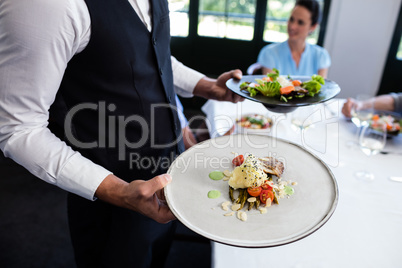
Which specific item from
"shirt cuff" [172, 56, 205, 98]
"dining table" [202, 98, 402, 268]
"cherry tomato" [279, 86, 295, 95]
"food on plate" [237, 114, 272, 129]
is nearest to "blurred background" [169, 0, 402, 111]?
"dining table" [202, 98, 402, 268]

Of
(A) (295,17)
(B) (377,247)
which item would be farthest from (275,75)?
(A) (295,17)

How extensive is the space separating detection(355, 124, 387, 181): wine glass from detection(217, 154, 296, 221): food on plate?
67 centimetres

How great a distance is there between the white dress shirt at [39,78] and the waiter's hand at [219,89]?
706mm

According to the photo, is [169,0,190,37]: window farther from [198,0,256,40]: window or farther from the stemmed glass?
the stemmed glass

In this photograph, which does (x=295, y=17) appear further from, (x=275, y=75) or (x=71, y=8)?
(x=71, y=8)

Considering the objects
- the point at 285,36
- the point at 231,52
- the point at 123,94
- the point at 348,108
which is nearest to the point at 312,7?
the point at 348,108

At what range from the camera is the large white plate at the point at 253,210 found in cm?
77

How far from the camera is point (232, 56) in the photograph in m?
4.42

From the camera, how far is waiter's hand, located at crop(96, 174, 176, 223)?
→ 2.77 feet

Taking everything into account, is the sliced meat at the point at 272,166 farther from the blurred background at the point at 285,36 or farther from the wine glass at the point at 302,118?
the blurred background at the point at 285,36

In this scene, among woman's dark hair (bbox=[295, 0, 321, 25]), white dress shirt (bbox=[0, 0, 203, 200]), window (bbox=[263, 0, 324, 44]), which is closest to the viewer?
white dress shirt (bbox=[0, 0, 203, 200])

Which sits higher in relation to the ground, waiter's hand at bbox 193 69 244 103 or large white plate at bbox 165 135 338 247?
waiter's hand at bbox 193 69 244 103

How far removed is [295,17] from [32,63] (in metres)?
2.58

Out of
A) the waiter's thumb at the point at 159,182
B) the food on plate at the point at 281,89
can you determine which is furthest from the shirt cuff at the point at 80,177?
the food on plate at the point at 281,89
